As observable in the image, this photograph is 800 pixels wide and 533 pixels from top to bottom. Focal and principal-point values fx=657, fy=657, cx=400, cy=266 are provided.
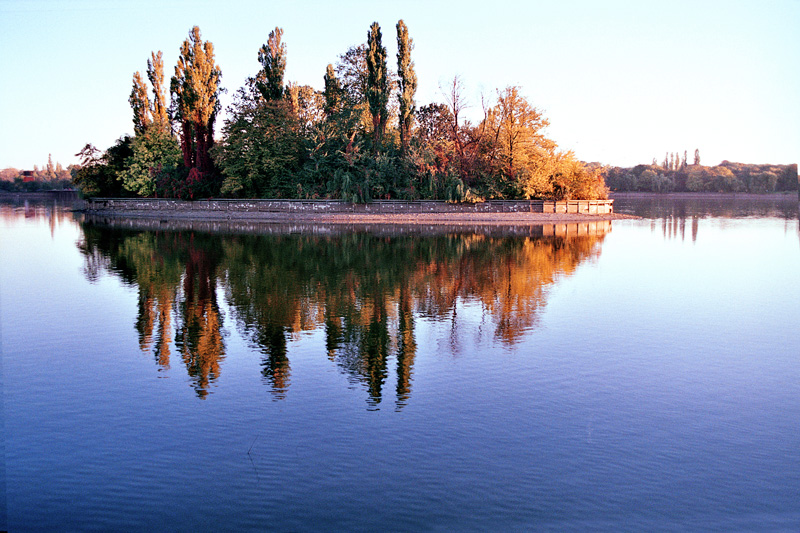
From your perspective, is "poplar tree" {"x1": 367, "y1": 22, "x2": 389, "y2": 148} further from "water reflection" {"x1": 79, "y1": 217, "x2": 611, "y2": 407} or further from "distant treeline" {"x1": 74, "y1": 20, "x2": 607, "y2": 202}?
"water reflection" {"x1": 79, "y1": 217, "x2": 611, "y2": 407}

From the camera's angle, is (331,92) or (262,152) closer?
(262,152)

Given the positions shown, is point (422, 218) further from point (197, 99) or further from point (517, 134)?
point (197, 99)

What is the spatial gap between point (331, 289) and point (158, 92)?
62.0 m

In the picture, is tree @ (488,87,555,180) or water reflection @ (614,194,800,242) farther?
tree @ (488,87,555,180)

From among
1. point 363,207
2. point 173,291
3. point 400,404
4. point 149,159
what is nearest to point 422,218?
point 363,207

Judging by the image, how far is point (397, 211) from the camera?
6475cm

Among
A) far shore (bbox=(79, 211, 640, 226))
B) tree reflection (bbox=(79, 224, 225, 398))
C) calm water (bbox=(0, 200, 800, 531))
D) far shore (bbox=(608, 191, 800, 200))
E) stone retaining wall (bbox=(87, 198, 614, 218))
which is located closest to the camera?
calm water (bbox=(0, 200, 800, 531))

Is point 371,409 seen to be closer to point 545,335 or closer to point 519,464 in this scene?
point 519,464

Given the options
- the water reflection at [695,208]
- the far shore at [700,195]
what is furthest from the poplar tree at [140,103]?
the far shore at [700,195]

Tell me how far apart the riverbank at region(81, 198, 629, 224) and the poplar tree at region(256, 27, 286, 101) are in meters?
11.6

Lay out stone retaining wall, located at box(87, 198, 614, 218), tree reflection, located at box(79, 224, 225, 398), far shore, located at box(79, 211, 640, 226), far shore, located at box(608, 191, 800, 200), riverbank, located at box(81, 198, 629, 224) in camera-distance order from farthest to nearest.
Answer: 1. far shore, located at box(608, 191, 800, 200)
2. stone retaining wall, located at box(87, 198, 614, 218)
3. riverbank, located at box(81, 198, 629, 224)
4. far shore, located at box(79, 211, 640, 226)
5. tree reflection, located at box(79, 224, 225, 398)

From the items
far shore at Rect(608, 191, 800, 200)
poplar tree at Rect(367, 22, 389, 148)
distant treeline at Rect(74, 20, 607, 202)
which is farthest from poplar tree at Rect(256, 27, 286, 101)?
far shore at Rect(608, 191, 800, 200)

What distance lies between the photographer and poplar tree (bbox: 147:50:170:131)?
2921 inches

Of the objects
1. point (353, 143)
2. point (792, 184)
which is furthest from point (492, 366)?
point (792, 184)
